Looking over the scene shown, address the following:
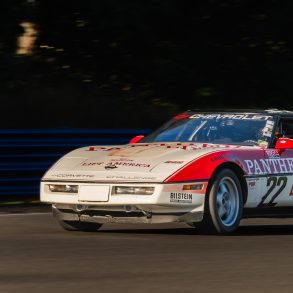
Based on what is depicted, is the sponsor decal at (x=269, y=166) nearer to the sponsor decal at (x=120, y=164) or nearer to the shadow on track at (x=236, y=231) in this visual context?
the shadow on track at (x=236, y=231)

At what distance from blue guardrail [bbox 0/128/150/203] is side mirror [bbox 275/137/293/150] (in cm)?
520

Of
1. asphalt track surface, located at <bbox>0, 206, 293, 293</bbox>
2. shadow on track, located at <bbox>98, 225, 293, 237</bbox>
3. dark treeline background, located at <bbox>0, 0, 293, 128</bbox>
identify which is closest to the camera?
asphalt track surface, located at <bbox>0, 206, 293, 293</bbox>

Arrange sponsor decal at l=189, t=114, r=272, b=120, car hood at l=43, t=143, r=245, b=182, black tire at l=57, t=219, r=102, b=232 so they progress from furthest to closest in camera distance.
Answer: sponsor decal at l=189, t=114, r=272, b=120 → black tire at l=57, t=219, r=102, b=232 → car hood at l=43, t=143, r=245, b=182

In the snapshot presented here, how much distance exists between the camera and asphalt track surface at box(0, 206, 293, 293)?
7.66 metres

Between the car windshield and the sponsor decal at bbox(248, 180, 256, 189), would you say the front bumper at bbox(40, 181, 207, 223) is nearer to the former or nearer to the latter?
the sponsor decal at bbox(248, 180, 256, 189)

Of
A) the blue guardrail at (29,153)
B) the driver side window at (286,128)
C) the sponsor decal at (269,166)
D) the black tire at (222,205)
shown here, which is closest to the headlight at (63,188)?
the black tire at (222,205)

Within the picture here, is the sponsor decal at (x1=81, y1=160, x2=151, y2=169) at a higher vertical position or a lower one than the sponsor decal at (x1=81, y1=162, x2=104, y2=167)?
higher

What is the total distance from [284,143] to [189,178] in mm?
1428

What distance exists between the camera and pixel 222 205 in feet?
37.0

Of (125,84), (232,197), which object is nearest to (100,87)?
(125,84)

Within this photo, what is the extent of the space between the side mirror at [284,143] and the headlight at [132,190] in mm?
1792

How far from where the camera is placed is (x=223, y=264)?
8.84m

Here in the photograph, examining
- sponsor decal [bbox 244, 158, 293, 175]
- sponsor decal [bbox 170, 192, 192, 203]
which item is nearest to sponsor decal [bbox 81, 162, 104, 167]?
sponsor decal [bbox 170, 192, 192, 203]

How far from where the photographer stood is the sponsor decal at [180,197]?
35.7 feet
